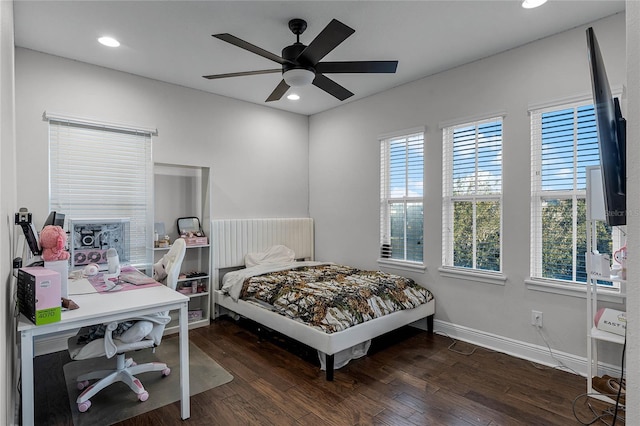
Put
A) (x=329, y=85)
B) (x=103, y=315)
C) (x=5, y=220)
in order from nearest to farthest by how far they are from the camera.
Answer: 1. (x=5, y=220)
2. (x=103, y=315)
3. (x=329, y=85)

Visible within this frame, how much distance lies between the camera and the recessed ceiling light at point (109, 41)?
309 centimetres

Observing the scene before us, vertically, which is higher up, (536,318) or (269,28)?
(269,28)

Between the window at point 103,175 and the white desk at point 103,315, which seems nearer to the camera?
the white desk at point 103,315

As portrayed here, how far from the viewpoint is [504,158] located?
11.0ft

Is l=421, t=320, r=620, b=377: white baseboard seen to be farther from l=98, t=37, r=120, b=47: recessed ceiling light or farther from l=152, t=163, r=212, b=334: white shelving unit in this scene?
l=98, t=37, r=120, b=47: recessed ceiling light

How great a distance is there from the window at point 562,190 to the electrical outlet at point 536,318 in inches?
13.1

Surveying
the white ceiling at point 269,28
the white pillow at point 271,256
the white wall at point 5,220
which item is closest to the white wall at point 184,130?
the white ceiling at point 269,28

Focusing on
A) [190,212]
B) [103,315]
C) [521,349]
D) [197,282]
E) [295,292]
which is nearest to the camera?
[103,315]

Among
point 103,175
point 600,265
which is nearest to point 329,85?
point 600,265

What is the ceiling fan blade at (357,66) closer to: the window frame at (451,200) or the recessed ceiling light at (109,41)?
the window frame at (451,200)

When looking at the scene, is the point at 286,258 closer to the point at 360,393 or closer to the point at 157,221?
the point at 157,221

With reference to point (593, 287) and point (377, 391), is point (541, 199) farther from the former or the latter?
point (377, 391)

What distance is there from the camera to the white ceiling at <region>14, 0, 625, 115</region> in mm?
2623

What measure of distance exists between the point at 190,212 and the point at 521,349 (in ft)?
12.8
